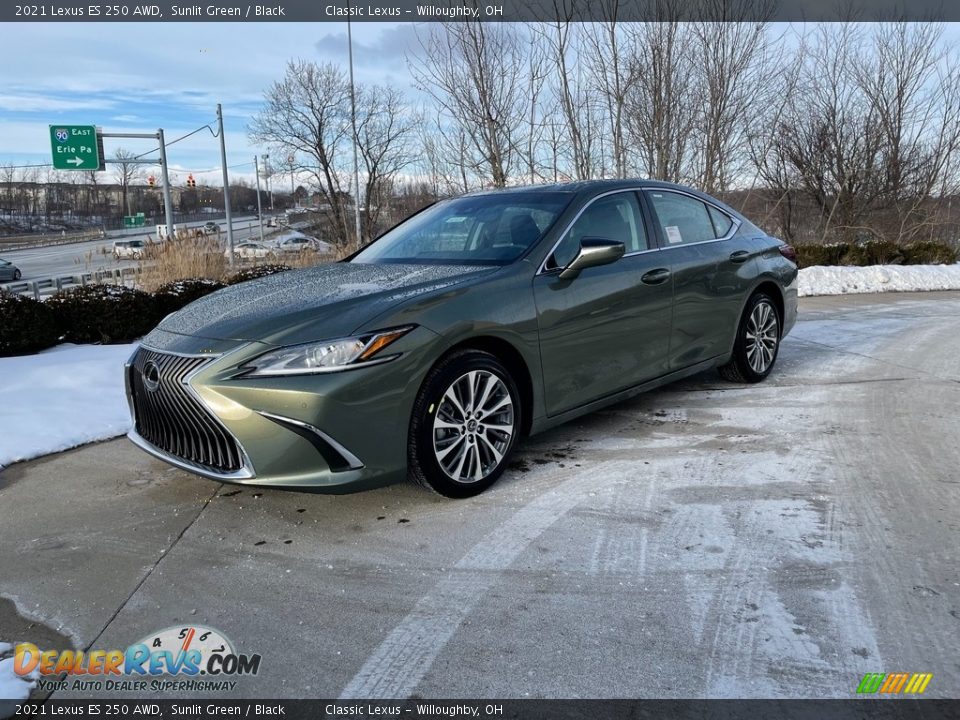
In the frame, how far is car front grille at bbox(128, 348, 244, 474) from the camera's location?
10.6ft

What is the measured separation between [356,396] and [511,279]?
1127 millimetres

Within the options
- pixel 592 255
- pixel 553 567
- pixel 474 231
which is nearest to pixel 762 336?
pixel 592 255

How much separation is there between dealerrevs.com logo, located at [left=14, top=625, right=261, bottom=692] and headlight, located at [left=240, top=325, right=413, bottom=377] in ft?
3.61

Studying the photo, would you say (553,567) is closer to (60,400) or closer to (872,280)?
(60,400)

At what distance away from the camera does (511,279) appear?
3.82 m

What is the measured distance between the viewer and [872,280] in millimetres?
13469

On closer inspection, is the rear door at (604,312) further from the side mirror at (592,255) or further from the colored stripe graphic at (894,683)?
the colored stripe graphic at (894,683)

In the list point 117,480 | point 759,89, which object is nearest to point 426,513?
point 117,480

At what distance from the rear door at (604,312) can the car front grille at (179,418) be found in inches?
66.9

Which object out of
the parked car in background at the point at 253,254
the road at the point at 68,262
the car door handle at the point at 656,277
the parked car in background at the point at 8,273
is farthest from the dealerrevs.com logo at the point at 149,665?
the parked car in background at the point at 8,273

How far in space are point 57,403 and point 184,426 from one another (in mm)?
2634

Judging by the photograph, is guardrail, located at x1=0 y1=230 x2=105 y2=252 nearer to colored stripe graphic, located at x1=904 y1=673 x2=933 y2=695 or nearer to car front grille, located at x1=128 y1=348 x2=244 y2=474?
car front grille, located at x1=128 y1=348 x2=244 y2=474

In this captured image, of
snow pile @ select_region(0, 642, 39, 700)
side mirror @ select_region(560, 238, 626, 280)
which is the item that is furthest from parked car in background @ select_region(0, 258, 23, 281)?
snow pile @ select_region(0, 642, 39, 700)

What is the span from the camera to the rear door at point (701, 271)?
486cm
